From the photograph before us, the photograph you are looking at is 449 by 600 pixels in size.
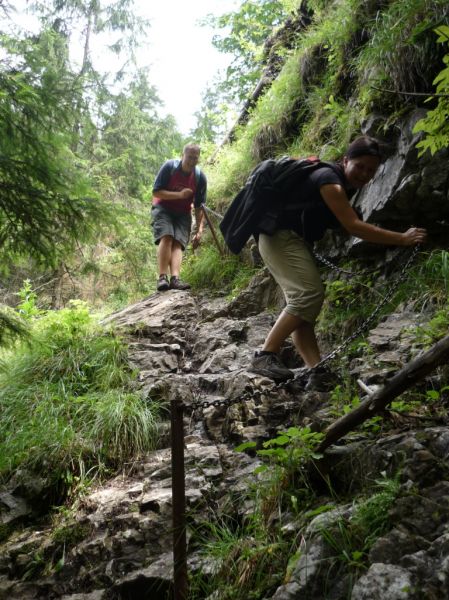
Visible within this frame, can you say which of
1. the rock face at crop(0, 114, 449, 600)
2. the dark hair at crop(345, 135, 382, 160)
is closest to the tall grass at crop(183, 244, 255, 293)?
the rock face at crop(0, 114, 449, 600)

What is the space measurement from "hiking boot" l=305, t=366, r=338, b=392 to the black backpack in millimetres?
1202

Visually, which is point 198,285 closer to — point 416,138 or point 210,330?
point 210,330

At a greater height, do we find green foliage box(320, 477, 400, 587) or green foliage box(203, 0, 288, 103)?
green foliage box(203, 0, 288, 103)

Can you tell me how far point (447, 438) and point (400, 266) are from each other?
7.73ft

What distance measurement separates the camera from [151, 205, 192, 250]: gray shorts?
22.8 ft

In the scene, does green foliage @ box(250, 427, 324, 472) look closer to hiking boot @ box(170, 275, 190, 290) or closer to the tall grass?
the tall grass

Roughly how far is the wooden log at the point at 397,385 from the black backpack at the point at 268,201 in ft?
6.72

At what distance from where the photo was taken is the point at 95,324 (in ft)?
20.1

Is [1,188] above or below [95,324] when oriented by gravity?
above

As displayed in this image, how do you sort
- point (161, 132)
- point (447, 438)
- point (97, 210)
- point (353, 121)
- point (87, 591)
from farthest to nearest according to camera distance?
point (161, 132), point (353, 121), point (97, 210), point (87, 591), point (447, 438)

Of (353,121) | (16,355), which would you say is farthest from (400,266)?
(16,355)

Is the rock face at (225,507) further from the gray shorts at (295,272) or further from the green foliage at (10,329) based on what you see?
the green foliage at (10,329)

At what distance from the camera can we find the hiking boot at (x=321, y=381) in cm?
385

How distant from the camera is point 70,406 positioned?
4.40 metres
